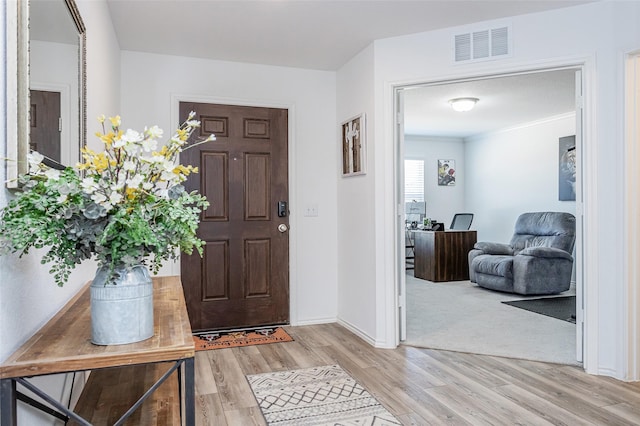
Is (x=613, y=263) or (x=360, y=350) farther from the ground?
(x=613, y=263)

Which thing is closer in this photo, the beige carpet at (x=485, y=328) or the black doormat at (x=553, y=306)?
the beige carpet at (x=485, y=328)

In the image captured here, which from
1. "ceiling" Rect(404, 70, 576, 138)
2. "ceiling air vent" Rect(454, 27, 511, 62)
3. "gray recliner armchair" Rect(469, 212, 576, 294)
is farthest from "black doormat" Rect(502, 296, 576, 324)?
"ceiling air vent" Rect(454, 27, 511, 62)

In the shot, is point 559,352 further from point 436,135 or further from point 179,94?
point 436,135

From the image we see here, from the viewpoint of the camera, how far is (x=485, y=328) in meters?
3.89

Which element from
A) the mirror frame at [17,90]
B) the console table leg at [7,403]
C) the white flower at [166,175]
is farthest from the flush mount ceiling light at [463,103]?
the console table leg at [7,403]

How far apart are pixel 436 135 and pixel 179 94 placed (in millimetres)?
5406

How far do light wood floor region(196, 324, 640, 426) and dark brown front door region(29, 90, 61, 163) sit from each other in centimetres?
148

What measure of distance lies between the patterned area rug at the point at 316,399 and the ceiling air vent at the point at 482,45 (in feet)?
7.79

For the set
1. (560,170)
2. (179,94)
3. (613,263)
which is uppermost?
(179,94)

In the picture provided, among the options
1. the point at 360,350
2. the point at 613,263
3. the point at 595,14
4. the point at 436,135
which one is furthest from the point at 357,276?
the point at 436,135

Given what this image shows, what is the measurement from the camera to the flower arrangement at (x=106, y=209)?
41.3 inches

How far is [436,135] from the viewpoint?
315 inches

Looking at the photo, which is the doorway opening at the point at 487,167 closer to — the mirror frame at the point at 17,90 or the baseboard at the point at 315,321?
the baseboard at the point at 315,321

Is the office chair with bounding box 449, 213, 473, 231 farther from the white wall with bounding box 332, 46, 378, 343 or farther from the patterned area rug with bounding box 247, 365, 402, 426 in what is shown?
the patterned area rug with bounding box 247, 365, 402, 426
